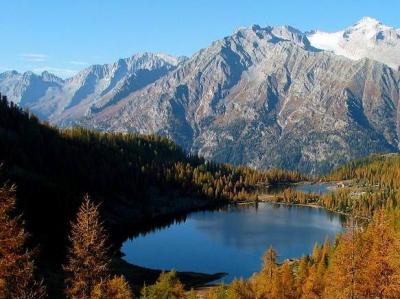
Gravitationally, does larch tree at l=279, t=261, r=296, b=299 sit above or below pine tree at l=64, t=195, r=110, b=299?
below

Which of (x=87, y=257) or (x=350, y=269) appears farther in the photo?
(x=350, y=269)

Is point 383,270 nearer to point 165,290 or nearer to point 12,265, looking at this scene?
point 12,265

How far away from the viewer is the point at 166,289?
90.2m

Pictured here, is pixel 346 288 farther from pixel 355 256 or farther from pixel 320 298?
pixel 320 298

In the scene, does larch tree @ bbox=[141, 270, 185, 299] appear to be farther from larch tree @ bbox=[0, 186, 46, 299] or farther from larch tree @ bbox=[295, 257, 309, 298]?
larch tree @ bbox=[0, 186, 46, 299]

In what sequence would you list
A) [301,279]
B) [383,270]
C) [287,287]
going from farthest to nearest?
[301,279]
[287,287]
[383,270]

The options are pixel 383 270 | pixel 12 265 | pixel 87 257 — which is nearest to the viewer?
pixel 12 265

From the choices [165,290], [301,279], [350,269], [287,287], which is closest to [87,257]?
[350,269]

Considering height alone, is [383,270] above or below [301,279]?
above

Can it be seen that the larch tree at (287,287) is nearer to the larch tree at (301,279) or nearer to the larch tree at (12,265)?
the larch tree at (301,279)

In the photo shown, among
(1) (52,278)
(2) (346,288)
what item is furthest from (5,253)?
(1) (52,278)

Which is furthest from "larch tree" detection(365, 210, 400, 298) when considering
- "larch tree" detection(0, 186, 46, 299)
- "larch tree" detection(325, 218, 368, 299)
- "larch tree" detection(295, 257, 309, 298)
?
"larch tree" detection(295, 257, 309, 298)

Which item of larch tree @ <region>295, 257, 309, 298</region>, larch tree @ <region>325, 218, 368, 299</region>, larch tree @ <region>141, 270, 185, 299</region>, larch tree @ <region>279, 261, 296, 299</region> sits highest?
larch tree @ <region>325, 218, 368, 299</region>

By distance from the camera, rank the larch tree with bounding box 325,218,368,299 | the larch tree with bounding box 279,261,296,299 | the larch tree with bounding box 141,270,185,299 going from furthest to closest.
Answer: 1. the larch tree with bounding box 141,270,185,299
2. the larch tree with bounding box 279,261,296,299
3. the larch tree with bounding box 325,218,368,299
